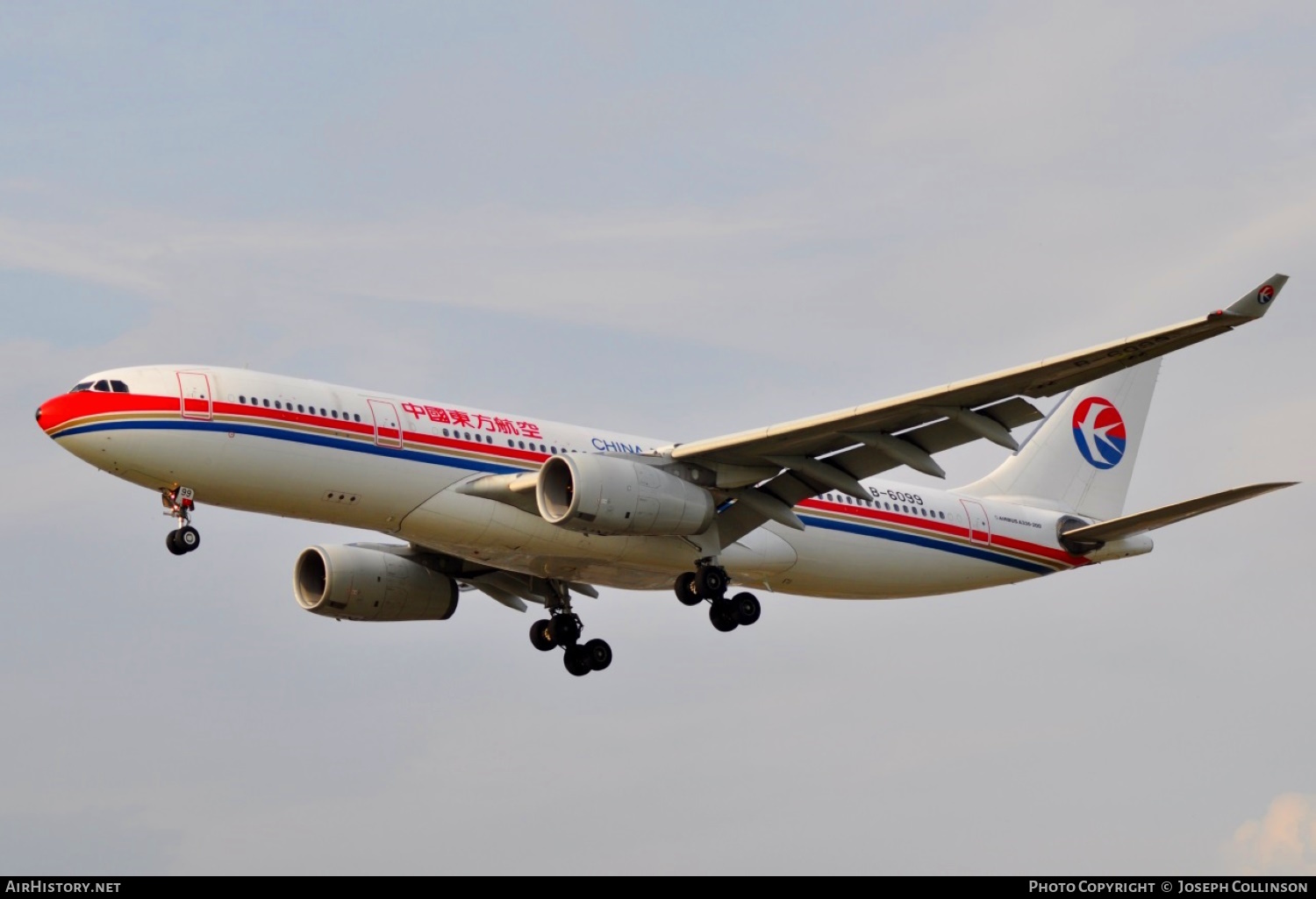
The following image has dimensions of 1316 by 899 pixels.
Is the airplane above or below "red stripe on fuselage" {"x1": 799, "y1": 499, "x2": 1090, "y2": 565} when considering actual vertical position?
below

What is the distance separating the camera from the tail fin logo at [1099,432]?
4906cm

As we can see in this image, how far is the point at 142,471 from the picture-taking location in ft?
115

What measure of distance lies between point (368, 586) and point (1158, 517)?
18.4 metres

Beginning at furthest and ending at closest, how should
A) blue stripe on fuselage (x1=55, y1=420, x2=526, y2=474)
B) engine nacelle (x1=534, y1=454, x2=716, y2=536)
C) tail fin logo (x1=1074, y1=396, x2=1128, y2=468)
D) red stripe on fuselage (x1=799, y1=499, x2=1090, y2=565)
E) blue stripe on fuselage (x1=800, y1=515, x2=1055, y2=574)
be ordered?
tail fin logo (x1=1074, y1=396, x2=1128, y2=468) < red stripe on fuselage (x1=799, y1=499, x2=1090, y2=565) < blue stripe on fuselage (x1=800, y1=515, x2=1055, y2=574) < engine nacelle (x1=534, y1=454, x2=716, y2=536) < blue stripe on fuselage (x1=55, y1=420, x2=526, y2=474)

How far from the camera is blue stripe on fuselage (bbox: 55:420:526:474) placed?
1371 inches

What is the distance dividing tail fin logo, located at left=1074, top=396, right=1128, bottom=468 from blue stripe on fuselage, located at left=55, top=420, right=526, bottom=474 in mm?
18890

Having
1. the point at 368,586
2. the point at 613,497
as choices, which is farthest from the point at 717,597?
the point at 368,586

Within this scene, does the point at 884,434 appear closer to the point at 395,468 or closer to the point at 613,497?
the point at 613,497

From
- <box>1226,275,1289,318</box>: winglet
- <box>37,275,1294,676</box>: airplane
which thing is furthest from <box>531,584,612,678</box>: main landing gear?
<box>1226,275,1289,318</box>: winglet

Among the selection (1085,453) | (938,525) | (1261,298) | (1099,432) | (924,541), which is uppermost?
(1099,432)

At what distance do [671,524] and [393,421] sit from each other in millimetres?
6019

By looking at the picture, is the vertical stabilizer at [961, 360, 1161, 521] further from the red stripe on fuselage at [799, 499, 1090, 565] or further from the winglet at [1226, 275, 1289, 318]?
the winglet at [1226, 275, 1289, 318]

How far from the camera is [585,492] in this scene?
35938 millimetres

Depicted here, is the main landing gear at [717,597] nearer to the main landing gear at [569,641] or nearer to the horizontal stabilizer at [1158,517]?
the main landing gear at [569,641]
